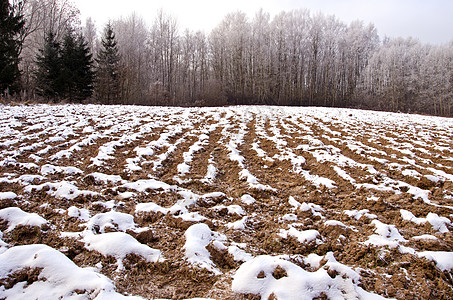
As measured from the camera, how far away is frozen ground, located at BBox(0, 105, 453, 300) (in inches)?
63.8

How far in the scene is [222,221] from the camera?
258 cm

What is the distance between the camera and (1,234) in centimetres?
210

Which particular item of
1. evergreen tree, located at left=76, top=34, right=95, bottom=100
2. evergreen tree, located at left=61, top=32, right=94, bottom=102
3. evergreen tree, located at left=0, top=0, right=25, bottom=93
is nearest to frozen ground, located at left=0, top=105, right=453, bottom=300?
evergreen tree, located at left=0, top=0, right=25, bottom=93

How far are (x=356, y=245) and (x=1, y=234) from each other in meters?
3.13

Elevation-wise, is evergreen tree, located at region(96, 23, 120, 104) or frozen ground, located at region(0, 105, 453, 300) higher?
evergreen tree, located at region(96, 23, 120, 104)

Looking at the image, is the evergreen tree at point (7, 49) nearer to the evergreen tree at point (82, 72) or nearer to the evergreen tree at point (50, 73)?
the evergreen tree at point (50, 73)

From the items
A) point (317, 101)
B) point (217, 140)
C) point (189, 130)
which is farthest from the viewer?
point (317, 101)

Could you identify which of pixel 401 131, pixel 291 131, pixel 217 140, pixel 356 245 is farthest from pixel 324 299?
pixel 401 131

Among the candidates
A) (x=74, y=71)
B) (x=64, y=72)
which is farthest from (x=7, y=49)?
(x=74, y=71)

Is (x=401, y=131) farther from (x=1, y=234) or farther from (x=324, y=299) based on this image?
(x=1, y=234)

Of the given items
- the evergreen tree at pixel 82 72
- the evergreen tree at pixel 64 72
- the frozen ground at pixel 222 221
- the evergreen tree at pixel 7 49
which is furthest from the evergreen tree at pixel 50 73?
the frozen ground at pixel 222 221

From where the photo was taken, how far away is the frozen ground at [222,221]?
1.62m

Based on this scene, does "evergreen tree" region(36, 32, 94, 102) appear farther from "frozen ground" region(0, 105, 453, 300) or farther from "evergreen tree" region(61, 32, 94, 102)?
"frozen ground" region(0, 105, 453, 300)

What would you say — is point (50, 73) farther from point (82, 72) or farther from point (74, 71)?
point (82, 72)
